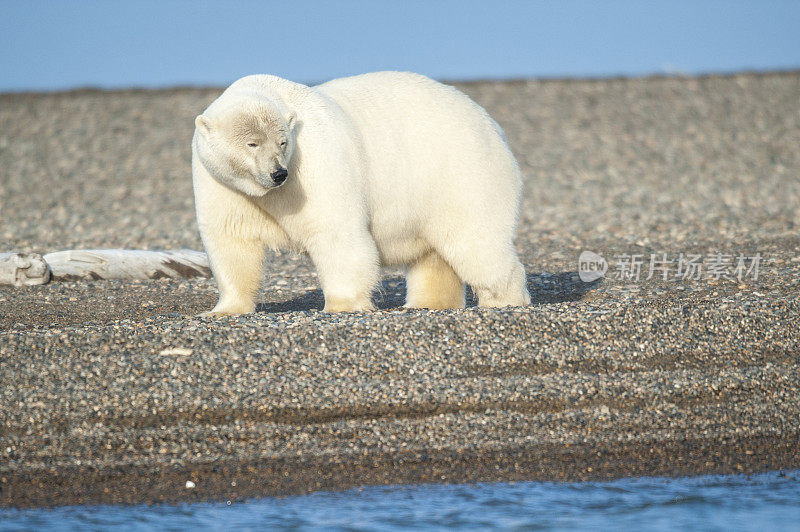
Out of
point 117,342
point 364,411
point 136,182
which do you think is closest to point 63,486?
point 117,342

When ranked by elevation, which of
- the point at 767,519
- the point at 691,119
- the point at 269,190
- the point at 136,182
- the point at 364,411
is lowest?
the point at 767,519

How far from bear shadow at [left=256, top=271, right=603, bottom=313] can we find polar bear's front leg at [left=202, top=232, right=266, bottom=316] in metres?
1.39

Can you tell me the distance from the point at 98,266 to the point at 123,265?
0.23 metres

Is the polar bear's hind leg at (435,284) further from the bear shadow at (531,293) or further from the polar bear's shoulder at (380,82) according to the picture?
the polar bear's shoulder at (380,82)

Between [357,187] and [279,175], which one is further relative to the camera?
[357,187]

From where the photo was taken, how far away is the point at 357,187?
5.80 meters

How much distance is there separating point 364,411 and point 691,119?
60.1 feet

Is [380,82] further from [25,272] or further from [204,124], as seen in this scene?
[25,272]

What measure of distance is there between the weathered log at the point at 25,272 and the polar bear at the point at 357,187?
324 cm

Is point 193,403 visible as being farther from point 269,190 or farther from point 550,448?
point 550,448

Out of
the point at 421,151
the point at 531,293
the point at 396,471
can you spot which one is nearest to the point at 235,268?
the point at 421,151

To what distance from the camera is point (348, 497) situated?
4258mm

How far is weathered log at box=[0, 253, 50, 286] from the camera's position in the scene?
28.2 ft

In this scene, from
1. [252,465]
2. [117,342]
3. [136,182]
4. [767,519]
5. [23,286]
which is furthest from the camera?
[136,182]
